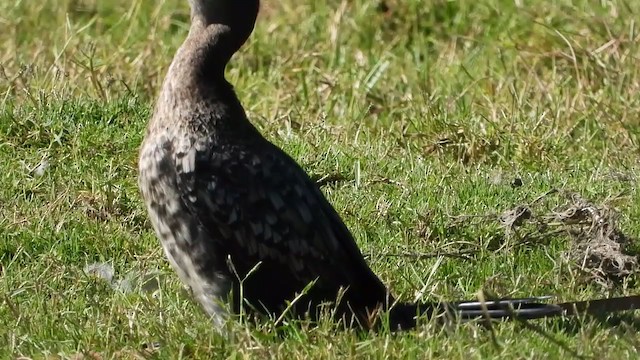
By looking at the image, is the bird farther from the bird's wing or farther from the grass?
the grass

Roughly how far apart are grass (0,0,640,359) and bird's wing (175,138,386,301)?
0.24 m

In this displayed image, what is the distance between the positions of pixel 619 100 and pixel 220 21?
3.13 meters

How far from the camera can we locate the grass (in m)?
4.25

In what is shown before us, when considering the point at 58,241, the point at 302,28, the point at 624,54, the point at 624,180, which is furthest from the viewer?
the point at 302,28

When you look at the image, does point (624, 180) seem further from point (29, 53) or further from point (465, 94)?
point (29, 53)

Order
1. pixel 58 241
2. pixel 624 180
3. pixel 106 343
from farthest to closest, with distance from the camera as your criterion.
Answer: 1. pixel 624 180
2. pixel 58 241
3. pixel 106 343

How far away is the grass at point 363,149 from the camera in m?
4.25

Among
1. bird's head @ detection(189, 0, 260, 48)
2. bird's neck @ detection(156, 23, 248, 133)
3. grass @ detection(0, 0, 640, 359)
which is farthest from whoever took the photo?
bird's head @ detection(189, 0, 260, 48)

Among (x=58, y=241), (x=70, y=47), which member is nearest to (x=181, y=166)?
(x=58, y=241)

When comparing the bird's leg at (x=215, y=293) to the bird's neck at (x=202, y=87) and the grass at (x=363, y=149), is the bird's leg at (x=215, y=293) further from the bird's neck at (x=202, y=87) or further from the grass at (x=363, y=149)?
the bird's neck at (x=202, y=87)

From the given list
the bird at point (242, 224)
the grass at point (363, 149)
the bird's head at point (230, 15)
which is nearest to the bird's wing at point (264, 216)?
the bird at point (242, 224)

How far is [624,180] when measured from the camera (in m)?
5.98

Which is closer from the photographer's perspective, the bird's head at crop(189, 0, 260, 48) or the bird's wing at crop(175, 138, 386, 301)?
the bird's wing at crop(175, 138, 386, 301)

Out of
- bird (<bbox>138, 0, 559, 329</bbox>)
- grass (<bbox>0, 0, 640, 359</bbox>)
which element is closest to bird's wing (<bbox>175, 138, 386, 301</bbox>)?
bird (<bbox>138, 0, 559, 329</bbox>)
